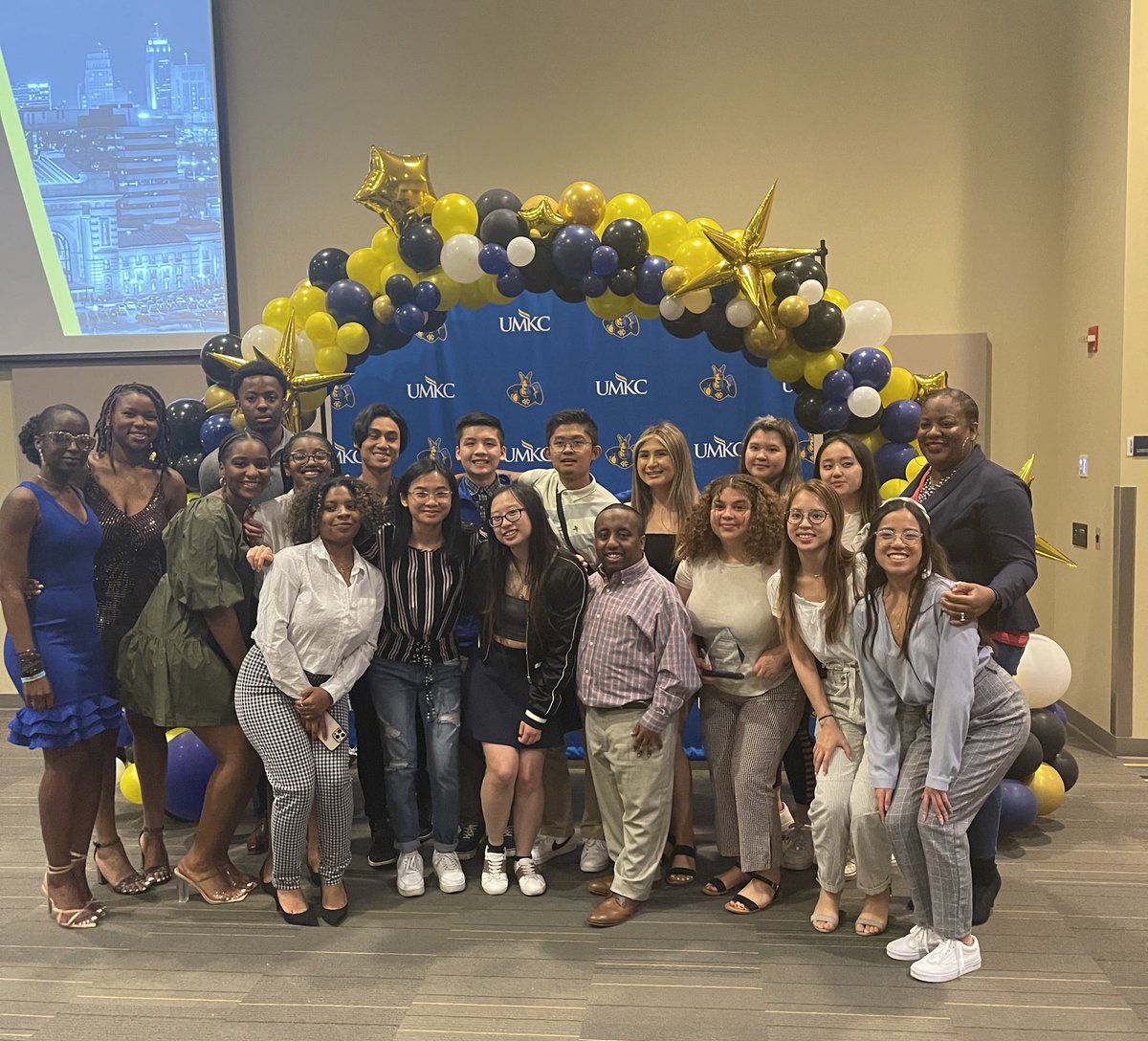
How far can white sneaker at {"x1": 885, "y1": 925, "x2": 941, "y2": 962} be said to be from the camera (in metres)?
2.79

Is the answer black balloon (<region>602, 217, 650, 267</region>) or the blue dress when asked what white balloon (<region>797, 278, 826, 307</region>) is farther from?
the blue dress

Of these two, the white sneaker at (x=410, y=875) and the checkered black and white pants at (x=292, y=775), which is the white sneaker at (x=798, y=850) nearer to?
the white sneaker at (x=410, y=875)

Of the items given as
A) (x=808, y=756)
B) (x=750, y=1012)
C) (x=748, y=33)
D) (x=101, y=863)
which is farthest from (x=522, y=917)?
(x=748, y=33)

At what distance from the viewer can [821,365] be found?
395cm

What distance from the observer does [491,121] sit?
566 cm

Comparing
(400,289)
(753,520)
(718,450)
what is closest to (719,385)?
(718,450)

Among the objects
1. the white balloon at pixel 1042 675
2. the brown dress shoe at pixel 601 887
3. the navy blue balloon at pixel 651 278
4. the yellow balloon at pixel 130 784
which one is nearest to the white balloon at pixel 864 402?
the navy blue balloon at pixel 651 278

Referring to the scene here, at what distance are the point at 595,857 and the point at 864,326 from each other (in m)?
2.40

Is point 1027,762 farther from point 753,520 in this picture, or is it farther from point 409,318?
point 409,318

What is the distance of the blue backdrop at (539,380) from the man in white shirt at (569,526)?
1286 millimetres

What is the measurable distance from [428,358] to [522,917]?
2.81 m

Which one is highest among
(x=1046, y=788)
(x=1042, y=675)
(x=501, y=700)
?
(x=501, y=700)

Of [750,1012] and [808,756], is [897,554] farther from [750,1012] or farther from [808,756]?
[750,1012]

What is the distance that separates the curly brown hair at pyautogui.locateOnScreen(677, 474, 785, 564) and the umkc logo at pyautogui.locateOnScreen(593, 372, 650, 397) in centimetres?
168
